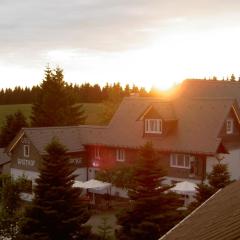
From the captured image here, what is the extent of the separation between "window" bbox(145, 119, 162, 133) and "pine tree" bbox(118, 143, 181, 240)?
16362mm

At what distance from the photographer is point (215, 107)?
1550 inches

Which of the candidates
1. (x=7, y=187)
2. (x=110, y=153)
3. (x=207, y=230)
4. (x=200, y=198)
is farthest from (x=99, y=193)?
(x=207, y=230)

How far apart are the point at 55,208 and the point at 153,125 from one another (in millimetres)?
18160

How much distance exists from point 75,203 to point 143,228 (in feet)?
12.4

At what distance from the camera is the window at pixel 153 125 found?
129ft

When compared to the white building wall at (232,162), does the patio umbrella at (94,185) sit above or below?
below

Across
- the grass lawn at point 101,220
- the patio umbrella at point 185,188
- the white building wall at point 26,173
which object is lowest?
the grass lawn at point 101,220

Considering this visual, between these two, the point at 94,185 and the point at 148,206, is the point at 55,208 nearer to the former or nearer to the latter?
the point at 148,206

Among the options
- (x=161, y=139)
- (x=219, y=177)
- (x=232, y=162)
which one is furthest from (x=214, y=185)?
(x=161, y=139)

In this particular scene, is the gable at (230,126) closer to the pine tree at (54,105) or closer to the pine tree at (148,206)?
the pine tree at (148,206)

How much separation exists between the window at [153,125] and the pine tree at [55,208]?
1638 centimetres

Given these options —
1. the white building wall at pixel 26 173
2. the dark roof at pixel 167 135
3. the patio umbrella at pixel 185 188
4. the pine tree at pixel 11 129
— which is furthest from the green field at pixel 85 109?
the patio umbrella at pixel 185 188

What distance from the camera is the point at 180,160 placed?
37.6 m

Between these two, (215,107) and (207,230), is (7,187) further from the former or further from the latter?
(207,230)
